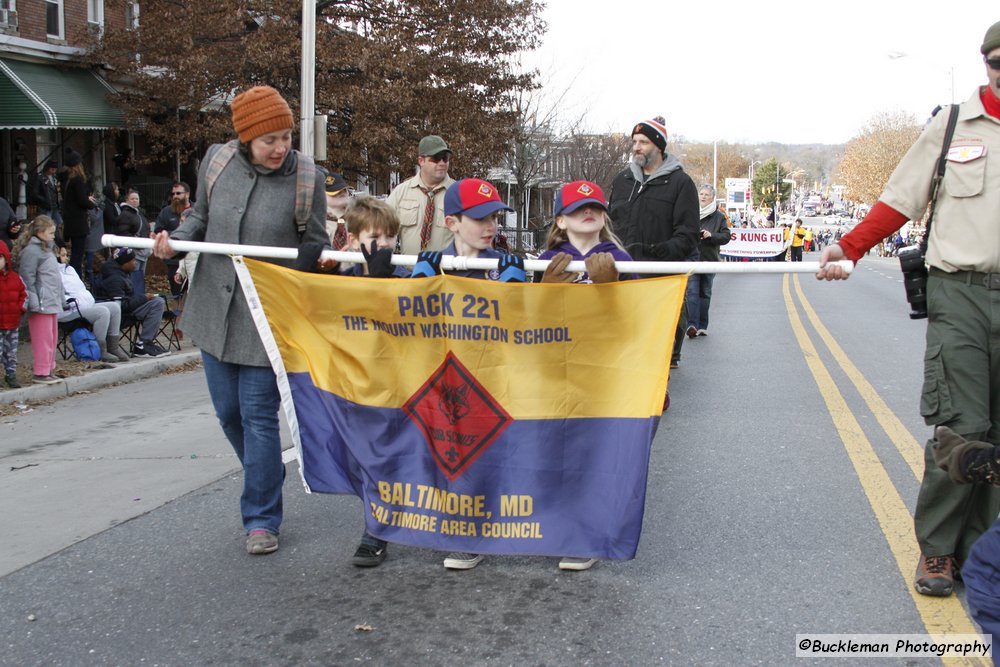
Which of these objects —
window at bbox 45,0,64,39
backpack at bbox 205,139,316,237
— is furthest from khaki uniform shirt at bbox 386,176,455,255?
window at bbox 45,0,64,39

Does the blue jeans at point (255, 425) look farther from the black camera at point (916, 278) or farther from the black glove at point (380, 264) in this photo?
the black camera at point (916, 278)

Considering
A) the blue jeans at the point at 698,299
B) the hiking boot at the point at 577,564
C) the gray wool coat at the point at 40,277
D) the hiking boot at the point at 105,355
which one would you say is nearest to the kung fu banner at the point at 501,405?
the hiking boot at the point at 577,564

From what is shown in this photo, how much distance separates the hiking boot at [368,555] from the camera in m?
4.52

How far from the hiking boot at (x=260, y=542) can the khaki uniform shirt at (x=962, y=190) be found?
3108mm

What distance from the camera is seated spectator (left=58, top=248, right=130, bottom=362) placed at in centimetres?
1102

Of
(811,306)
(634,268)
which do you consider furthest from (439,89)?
(634,268)

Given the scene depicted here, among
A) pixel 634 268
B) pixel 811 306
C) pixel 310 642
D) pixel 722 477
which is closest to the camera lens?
pixel 310 642

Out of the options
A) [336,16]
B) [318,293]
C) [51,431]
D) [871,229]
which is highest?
[336,16]

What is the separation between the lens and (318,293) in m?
4.55

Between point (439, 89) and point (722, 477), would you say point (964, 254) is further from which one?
point (439, 89)

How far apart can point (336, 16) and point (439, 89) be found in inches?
104

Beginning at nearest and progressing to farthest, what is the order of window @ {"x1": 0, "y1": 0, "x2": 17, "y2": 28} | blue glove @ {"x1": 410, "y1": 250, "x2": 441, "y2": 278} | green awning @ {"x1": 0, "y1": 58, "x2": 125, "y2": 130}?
blue glove @ {"x1": 410, "y1": 250, "x2": 441, "y2": 278}
green awning @ {"x1": 0, "y1": 58, "x2": 125, "y2": 130}
window @ {"x1": 0, "y1": 0, "x2": 17, "y2": 28}

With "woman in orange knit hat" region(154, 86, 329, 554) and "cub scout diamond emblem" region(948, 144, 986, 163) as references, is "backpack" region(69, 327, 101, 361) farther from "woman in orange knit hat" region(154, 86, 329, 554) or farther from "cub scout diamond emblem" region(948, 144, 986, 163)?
"cub scout diamond emblem" region(948, 144, 986, 163)

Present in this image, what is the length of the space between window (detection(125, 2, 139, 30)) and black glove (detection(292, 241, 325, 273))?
708 inches
